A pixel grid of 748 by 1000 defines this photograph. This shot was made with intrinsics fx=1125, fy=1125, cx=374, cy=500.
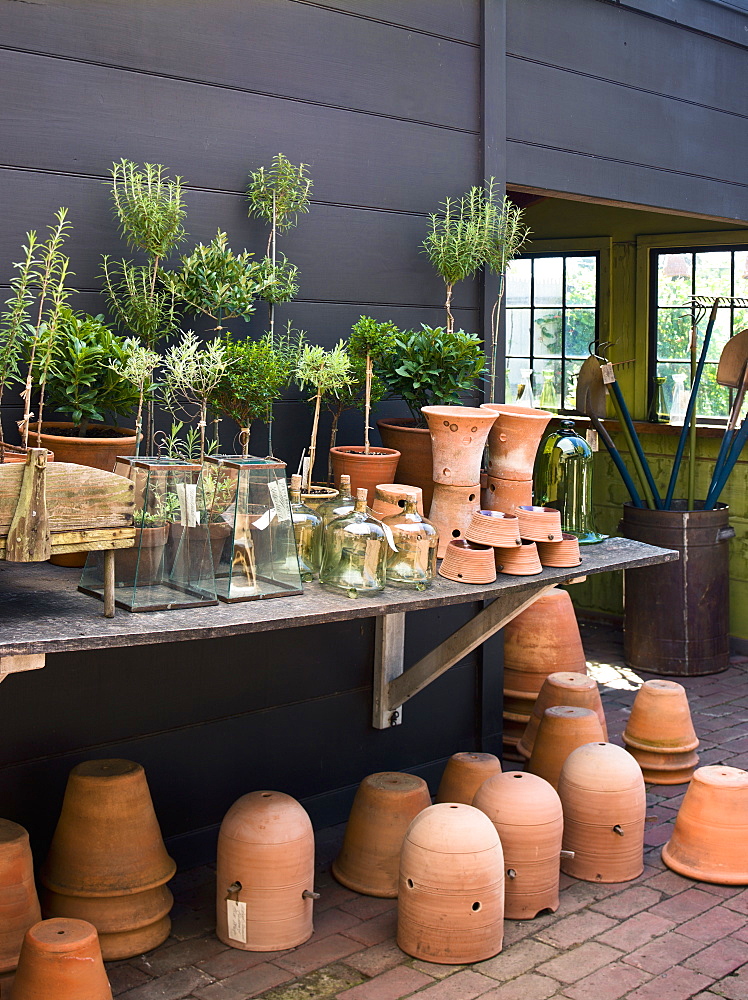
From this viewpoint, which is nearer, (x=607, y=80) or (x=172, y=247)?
(x=172, y=247)

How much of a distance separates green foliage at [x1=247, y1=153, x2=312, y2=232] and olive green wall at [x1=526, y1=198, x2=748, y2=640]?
3.37 meters

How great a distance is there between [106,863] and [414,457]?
138 cm

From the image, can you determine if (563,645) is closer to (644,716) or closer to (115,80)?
(644,716)

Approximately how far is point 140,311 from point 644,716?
2328 millimetres

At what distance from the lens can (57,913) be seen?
110 inches

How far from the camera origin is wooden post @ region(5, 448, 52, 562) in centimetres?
218

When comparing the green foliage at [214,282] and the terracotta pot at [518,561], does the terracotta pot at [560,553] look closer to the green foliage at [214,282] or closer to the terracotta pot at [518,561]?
the terracotta pot at [518,561]

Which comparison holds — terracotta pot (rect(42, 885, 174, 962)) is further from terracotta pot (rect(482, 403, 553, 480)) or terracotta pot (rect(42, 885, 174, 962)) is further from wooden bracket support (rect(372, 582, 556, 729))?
terracotta pot (rect(482, 403, 553, 480))

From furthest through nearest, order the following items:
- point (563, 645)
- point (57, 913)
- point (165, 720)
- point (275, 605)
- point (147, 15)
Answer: point (563, 645) < point (165, 720) < point (147, 15) < point (57, 913) < point (275, 605)

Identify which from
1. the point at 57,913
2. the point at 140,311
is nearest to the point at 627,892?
the point at 57,913

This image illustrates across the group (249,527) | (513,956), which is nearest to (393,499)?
(249,527)

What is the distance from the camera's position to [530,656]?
4.34 m

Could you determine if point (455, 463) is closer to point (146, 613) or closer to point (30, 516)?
point (146, 613)

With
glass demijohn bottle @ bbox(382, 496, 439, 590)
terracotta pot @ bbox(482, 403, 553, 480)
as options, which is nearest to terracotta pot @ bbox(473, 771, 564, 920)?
glass demijohn bottle @ bbox(382, 496, 439, 590)
